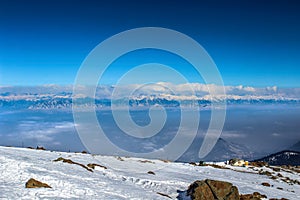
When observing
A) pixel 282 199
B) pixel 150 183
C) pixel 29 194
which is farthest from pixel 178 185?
pixel 29 194

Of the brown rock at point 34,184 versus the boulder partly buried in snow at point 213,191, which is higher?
the brown rock at point 34,184

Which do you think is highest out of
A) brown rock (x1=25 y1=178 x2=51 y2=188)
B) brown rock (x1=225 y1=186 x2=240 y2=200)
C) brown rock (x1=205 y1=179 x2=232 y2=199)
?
brown rock (x1=25 y1=178 x2=51 y2=188)

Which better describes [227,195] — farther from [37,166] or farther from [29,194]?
[37,166]

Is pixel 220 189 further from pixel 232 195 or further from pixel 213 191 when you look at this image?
pixel 232 195

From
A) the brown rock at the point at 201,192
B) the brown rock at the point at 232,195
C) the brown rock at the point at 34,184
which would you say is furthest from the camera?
the brown rock at the point at 232,195

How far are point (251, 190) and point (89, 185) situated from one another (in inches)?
915

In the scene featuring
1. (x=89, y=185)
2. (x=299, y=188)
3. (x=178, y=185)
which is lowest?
(x=299, y=188)

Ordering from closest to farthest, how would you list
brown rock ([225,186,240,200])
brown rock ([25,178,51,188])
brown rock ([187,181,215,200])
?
brown rock ([25,178,51,188])
brown rock ([187,181,215,200])
brown rock ([225,186,240,200])

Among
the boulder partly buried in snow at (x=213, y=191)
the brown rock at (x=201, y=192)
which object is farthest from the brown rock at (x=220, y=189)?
the brown rock at (x=201, y=192)

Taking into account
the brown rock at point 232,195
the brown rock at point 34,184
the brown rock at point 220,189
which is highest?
the brown rock at point 34,184

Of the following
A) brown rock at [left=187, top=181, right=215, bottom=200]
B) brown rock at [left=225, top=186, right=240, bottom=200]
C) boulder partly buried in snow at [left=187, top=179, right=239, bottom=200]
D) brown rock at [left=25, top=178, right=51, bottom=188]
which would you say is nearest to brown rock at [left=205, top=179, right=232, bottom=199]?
boulder partly buried in snow at [left=187, top=179, right=239, bottom=200]

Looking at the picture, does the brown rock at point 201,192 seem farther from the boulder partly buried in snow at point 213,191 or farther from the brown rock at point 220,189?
the brown rock at point 220,189

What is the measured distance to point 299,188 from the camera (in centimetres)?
4659

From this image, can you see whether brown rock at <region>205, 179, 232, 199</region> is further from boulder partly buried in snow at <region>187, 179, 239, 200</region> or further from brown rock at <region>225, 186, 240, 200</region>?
brown rock at <region>225, 186, 240, 200</region>
